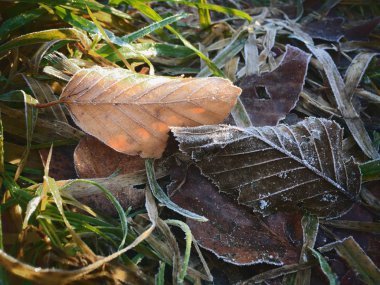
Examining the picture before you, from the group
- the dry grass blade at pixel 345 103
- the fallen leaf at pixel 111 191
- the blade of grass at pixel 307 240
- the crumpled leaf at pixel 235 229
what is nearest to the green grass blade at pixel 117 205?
the fallen leaf at pixel 111 191

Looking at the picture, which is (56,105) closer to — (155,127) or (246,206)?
(155,127)

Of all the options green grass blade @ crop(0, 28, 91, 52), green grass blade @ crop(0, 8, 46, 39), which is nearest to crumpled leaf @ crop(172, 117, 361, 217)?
green grass blade @ crop(0, 28, 91, 52)

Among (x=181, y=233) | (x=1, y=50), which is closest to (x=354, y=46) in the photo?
(x=181, y=233)

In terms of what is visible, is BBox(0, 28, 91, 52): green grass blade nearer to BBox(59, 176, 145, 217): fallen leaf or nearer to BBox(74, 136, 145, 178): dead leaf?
BBox(74, 136, 145, 178): dead leaf

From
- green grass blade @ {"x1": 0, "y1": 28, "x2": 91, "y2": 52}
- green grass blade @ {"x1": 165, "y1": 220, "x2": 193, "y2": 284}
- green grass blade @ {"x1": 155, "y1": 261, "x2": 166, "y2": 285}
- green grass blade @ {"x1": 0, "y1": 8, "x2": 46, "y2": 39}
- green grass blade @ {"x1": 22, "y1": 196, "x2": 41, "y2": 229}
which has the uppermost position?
green grass blade @ {"x1": 0, "y1": 8, "x2": 46, "y2": 39}

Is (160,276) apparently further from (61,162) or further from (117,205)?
(61,162)

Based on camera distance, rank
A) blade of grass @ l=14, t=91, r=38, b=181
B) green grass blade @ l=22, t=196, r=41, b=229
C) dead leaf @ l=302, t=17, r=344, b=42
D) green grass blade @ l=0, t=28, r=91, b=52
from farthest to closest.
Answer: dead leaf @ l=302, t=17, r=344, b=42
green grass blade @ l=0, t=28, r=91, b=52
blade of grass @ l=14, t=91, r=38, b=181
green grass blade @ l=22, t=196, r=41, b=229

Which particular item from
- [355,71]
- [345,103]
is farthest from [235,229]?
[355,71]
